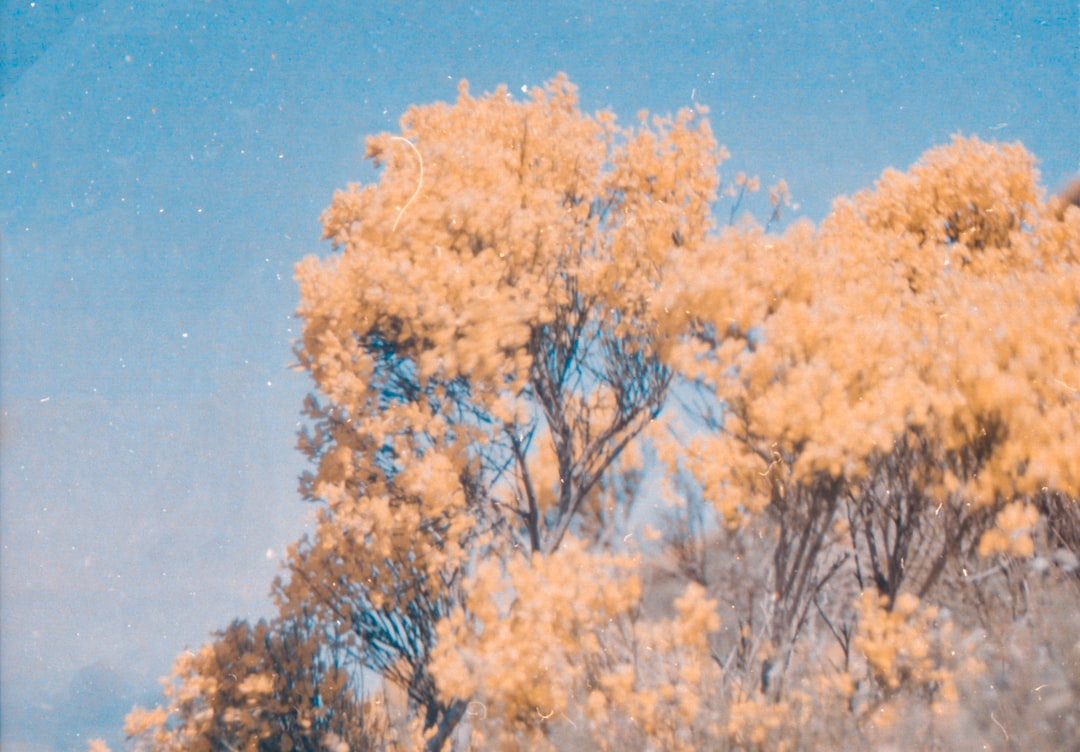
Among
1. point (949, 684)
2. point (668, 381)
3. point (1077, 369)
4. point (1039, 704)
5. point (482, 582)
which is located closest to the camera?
point (1039, 704)

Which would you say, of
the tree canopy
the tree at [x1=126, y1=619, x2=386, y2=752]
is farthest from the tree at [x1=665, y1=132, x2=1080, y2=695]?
the tree at [x1=126, y1=619, x2=386, y2=752]

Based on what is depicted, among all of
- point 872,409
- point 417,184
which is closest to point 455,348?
point 417,184

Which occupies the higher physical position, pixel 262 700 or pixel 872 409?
pixel 872 409

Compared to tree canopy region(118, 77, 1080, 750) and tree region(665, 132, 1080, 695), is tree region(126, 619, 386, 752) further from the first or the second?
tree region(665, 132, 1080, 695)

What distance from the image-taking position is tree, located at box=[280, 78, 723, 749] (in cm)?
443

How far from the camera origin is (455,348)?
4.45 m

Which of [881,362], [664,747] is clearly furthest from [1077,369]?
[664,747]

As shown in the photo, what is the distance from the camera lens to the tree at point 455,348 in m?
4.43

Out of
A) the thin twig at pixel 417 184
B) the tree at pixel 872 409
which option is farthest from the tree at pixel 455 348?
the tree at pixel 872 409

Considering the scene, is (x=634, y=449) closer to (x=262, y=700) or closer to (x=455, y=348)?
(x=455, y=348)

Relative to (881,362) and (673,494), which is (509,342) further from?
(881,362)

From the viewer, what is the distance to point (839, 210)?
749 centimetres

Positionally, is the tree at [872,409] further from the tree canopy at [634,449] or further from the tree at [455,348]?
the tree at [455,348]

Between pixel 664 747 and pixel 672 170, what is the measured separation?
454cm
